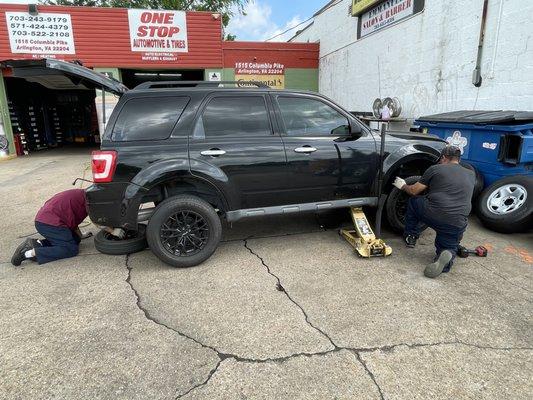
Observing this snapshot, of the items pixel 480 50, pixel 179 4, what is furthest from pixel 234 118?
pixel 179 4

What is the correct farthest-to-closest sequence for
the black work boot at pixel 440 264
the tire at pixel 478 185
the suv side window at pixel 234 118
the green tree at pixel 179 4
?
the green tree at pixel 179 4, the tire at pixel 478 185, the suv side window at pixel 234 118, the black work boot at pixel 440 264

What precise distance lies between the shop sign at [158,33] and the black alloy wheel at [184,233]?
1202 centimetres

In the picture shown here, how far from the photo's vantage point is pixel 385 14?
1063 cm

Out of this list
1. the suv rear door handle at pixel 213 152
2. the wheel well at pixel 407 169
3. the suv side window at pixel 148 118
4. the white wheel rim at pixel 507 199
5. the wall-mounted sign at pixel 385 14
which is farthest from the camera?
the wall-mounted sign at pixel 385 14

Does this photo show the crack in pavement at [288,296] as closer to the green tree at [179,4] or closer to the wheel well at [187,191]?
the wheel well at [187,191]

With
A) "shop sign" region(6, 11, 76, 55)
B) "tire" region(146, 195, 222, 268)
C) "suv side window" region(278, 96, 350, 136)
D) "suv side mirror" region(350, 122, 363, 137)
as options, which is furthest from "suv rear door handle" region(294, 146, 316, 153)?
"shop sign" region(6, 11, 76, 55)

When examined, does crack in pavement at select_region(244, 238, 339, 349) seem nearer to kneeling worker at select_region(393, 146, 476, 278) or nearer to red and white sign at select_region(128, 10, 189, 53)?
kneeling worker at select_region(393, 146, 476, 278)

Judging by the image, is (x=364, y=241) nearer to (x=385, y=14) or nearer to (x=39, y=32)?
(x=385, y=14)

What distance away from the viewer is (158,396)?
2.20 metres

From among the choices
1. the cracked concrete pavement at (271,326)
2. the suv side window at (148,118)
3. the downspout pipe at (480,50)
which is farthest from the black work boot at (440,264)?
the downspout pipe at (480,50)

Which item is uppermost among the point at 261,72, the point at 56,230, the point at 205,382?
the point at 261,72

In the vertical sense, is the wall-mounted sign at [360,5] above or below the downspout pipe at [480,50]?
above

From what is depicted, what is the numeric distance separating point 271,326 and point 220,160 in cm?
186

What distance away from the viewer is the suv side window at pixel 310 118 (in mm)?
4262
